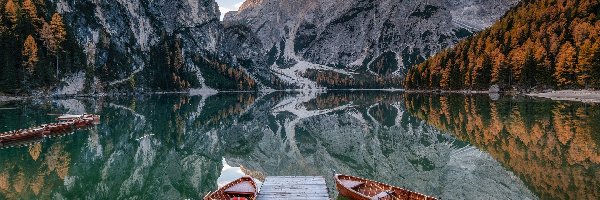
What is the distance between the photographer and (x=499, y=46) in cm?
17162

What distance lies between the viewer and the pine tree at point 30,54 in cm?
13862

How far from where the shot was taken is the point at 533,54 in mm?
146500

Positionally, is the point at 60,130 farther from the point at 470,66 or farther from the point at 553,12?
the point at 553,12

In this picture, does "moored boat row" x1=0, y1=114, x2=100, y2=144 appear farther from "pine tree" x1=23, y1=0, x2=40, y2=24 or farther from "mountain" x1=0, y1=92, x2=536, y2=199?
"pine tree" x1=23, y1=0, x2=40, y2=24

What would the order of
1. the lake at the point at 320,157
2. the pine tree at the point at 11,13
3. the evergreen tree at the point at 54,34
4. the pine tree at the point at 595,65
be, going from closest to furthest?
the lake at the point at 320,157, the pine tree at the point at 595,65, the pine tree at the point at 11,13, the evergreen tree at the point at 54,34

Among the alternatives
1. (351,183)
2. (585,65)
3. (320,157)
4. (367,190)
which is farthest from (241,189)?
(585,65)

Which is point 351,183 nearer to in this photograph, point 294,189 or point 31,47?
point 294,189

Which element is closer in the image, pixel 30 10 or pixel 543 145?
pixel 543 145

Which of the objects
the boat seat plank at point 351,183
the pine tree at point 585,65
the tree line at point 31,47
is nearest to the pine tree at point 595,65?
the pine tree at point 585,65

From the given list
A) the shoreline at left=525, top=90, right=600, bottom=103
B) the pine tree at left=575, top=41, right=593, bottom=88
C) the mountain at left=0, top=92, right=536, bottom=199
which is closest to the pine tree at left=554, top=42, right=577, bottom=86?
the pine tree at left=575, top=41, right=593, bottom=88

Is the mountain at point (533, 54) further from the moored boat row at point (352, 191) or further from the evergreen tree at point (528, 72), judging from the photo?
the moored boat row at point (352, 191)

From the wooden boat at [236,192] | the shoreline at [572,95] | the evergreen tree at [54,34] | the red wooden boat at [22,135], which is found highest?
the evergreen tree at [54,34]

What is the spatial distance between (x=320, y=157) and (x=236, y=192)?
74.1 ft

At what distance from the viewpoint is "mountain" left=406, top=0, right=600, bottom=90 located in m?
130
